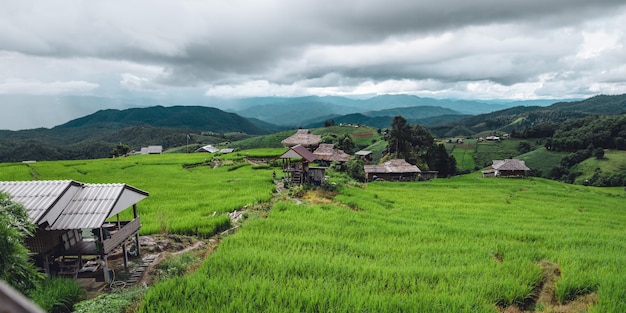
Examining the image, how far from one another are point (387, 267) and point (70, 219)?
10.5 metres

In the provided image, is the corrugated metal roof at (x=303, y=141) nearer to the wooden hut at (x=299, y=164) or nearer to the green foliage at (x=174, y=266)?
the wooden hut at (x=299, y=164)

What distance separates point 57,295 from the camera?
838cm

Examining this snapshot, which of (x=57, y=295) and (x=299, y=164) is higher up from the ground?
(x=299, y=164)

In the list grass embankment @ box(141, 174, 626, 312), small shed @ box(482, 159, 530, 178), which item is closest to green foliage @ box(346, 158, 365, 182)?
grass embankment @ box(141, 174, 626, 312)

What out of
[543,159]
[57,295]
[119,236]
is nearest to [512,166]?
[543,159]

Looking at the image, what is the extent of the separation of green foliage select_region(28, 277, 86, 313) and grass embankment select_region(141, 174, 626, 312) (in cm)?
252

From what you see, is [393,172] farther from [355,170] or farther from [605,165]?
[605,165]

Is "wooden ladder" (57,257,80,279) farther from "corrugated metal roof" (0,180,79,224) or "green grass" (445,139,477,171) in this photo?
"green grass" (445,139,477,171)

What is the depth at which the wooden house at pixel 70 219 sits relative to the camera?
10.0 m

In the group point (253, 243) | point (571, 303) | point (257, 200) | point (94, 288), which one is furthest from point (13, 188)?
point (571, 303)

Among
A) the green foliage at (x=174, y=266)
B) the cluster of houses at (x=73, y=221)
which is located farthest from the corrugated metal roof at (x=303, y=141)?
the green foliage at (x=174, y=266)

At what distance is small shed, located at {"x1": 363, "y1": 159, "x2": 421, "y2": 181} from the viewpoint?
5317 cm

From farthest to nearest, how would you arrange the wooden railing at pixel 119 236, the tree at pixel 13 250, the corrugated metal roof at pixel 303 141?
the corrugated metal roof at pixel 303 141 → the wooden railing at pixel 119 236 → the tree at pixel 13 250

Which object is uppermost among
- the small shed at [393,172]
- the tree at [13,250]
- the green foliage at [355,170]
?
the tree at [13,250]
